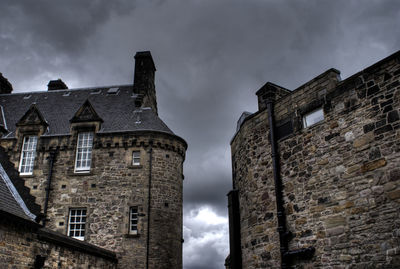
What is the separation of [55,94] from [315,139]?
22.4 m

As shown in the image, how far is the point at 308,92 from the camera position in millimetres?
9297

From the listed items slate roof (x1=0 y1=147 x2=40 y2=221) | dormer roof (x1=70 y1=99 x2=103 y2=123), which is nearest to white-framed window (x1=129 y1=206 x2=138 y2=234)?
dormer roof (x1=70 y1=99 x2=103 y2=123)

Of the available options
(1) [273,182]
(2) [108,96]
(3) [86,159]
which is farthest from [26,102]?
(1) [273,182]

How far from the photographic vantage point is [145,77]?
25.1m

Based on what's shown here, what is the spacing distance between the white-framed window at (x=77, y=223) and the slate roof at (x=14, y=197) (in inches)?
277

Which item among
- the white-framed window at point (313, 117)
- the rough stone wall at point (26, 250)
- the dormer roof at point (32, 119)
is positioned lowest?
the rough stone wall at point (26, 250)

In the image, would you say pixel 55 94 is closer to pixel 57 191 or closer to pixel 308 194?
pixel 57 191

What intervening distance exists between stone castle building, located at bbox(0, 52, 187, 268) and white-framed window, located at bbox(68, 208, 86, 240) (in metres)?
0.05

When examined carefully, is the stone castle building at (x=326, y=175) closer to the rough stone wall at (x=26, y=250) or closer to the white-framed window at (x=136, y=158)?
the rough stone wall at (x=26, y=250)

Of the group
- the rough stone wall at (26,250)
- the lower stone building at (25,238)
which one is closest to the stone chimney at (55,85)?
the lower stone building at (25,238)

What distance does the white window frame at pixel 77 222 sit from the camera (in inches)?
762

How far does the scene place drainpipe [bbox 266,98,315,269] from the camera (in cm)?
843

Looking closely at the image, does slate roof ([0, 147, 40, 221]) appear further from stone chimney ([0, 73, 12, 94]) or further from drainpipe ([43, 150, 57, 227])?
stone chimney ([0, 73, 12, 94])

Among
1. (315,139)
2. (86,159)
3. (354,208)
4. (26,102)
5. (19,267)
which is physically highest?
(26,102)
